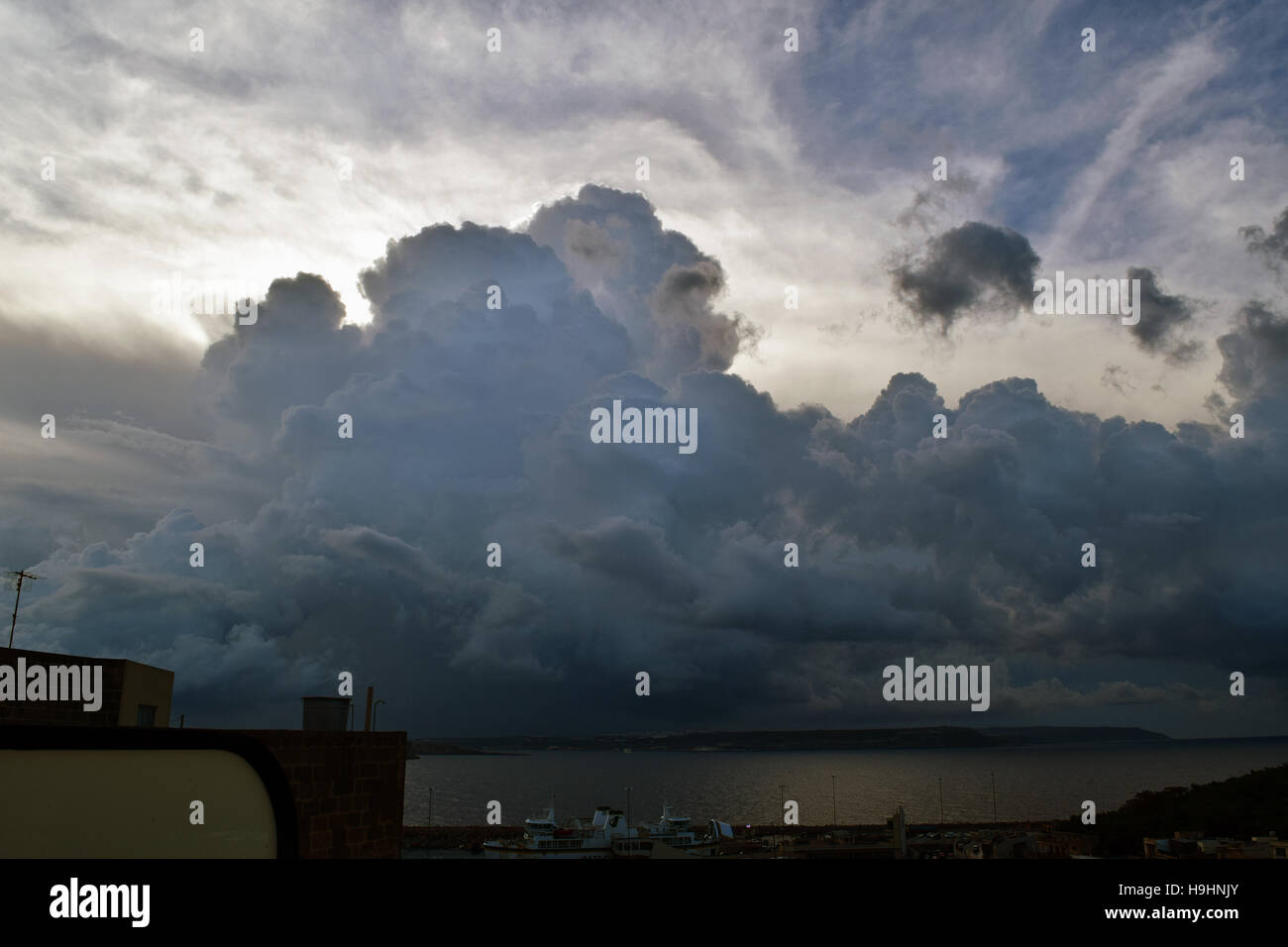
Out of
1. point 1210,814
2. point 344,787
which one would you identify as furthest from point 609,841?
point 344,787

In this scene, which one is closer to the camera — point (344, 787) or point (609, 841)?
point (344, 787)

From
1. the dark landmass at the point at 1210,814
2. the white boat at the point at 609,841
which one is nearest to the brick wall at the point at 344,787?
the white boat at the point at 609,841

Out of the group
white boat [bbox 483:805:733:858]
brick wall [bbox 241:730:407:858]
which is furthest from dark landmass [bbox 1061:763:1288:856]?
brick wall [bbox 241:730:407:858]

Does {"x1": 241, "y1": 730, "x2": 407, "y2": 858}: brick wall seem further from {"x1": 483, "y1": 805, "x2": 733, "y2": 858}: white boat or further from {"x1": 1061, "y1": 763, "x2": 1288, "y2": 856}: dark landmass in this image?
{"x1": 1061, "y1": 763, "x2": 1288, "y2": 856}: dark landmass

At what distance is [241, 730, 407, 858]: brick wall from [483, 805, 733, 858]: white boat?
63.3 metres

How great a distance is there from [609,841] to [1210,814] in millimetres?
53500

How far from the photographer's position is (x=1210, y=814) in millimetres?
73812

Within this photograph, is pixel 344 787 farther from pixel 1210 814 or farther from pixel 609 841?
pixel 1210 814

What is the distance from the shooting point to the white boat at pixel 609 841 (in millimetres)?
76562
